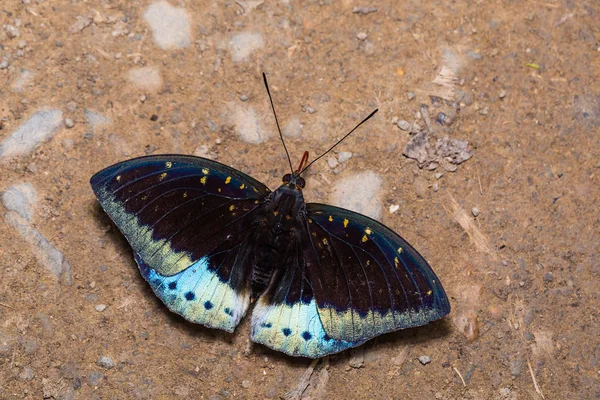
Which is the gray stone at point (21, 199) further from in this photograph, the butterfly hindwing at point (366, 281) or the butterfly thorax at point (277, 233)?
the butterfly hindwing at point (366, 281)

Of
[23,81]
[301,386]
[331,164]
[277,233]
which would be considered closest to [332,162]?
[331,164]

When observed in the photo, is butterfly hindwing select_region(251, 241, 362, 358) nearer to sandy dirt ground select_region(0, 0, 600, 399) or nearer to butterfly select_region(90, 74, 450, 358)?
butterfly select_region(90, 74, 450, 358)

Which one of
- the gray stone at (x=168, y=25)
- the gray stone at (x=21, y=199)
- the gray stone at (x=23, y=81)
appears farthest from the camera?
the gray stone at (x=168, y=25)

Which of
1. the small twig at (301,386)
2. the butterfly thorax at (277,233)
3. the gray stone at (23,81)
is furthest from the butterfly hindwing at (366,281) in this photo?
the gray stone at (23,81)

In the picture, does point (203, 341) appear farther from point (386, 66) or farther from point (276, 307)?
point (386, 66)

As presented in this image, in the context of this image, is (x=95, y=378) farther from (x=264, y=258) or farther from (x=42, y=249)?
(x=264, y=258)

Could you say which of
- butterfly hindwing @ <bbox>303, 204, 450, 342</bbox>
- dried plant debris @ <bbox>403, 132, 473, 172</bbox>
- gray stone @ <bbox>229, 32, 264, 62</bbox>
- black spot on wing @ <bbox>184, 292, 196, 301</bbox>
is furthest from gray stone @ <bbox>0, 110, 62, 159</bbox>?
dried plant debris @ <bbox>403, 132, 473, 172</bbox>

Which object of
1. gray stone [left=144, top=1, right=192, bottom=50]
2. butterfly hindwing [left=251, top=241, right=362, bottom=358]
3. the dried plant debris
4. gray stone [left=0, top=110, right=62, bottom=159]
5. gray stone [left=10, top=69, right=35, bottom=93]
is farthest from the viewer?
gray stone [left=144, top=1, right=192, bottom=50]
